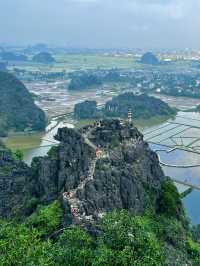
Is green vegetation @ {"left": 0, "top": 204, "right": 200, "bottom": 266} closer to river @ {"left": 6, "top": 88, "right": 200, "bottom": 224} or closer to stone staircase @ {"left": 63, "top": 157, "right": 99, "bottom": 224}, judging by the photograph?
stone staircase @ {"left": 63, "top": 157, "right": 99, "bottom": 224}

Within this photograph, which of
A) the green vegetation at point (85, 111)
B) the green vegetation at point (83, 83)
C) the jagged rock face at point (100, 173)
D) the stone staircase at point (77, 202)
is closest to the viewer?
the stone staircase at point (77, 202)

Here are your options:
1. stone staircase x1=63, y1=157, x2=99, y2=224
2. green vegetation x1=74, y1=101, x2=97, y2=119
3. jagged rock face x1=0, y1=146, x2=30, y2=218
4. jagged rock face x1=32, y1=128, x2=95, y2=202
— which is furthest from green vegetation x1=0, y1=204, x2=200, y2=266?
green vegetation x1=74, y1=101, x2=97, y2=119

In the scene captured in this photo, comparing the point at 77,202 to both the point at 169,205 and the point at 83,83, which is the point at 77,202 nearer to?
the point at 169,205

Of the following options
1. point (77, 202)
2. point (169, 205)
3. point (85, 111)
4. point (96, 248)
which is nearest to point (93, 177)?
point (77, 202)

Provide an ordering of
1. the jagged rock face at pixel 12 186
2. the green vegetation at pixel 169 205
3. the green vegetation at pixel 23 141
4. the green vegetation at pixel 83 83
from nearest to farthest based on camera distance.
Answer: the green vegetation at pixel 169 205 < the jagged rock face at pixel 12 186 < the green vegetation at pixel 23 141 < the green vegetation at pixel 83 83

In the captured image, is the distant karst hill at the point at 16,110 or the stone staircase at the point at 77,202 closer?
the stone staircase at the point at 77,202

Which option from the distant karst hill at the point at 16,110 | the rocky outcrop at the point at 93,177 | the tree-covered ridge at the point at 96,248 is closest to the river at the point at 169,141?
the distant karst hill at the point at 16,110

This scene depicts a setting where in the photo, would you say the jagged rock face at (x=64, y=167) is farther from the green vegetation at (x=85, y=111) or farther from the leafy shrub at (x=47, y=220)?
the green vegetation at (x=85, y=111)

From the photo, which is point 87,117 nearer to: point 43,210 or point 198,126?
point 198,126
